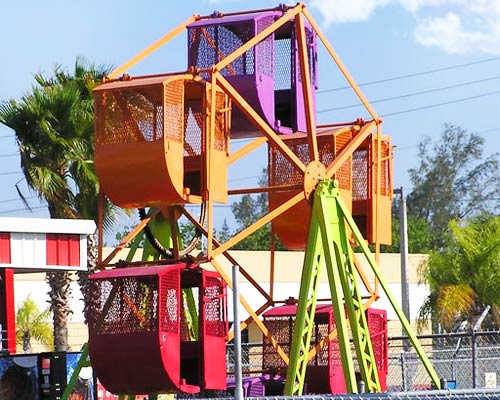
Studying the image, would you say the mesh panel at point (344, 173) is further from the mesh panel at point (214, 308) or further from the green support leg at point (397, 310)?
the mesh panel at point (214, 308)

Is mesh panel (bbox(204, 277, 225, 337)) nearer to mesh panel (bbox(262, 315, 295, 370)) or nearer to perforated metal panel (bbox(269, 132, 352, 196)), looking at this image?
perforated metal panel (bbox(269, 132, 352, 196))

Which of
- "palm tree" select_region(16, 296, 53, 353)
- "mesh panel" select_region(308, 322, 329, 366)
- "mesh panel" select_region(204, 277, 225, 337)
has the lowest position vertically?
"palm tree" select_region(16, 296, 53, 353)

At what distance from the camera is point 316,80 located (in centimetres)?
1952

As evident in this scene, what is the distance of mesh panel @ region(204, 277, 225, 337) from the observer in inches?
650

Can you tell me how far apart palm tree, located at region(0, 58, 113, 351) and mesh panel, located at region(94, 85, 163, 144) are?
40.7ft

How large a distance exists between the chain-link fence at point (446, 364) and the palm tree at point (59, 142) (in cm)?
480

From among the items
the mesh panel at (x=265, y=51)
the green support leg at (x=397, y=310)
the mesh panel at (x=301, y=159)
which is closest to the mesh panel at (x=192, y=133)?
the mesh panel at (x=265, y=51)

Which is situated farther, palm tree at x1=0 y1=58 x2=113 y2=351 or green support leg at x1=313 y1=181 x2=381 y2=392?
palm tree at x1=0 y1=58 x2=113 y2=351

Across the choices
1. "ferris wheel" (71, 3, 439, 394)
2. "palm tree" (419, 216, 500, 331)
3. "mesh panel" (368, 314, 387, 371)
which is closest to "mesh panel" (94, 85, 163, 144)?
"ferris wheel" (71, 3, 439, 394)

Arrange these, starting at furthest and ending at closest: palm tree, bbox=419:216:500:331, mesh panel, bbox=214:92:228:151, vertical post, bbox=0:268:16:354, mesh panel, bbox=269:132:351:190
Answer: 1. palm tree, bbox=419:216:500:331
2. vertical post, bbox=0:268:16:354
3. mesh panel, bbox=269:132:351:190
4. mesh panel, bbox=214:92:228:151

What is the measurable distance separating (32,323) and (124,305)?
24.7 meters

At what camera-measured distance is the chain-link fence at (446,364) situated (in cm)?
1864

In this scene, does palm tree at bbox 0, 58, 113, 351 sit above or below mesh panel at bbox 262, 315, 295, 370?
above

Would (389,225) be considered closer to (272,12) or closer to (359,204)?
(359,204)
